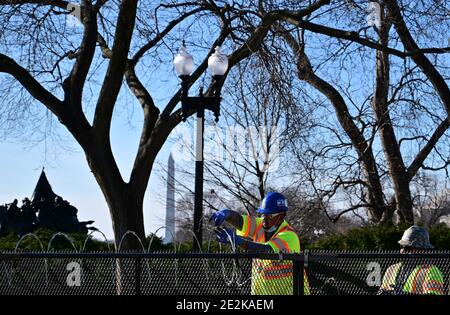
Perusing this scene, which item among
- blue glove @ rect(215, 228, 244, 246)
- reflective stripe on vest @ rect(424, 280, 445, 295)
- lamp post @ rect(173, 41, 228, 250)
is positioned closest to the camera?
reflective stripe on vest @ rect(424, 280, 445, 295)

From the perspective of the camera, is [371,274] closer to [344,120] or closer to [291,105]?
[291,105]

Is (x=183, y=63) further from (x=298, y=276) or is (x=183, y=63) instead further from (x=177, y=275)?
(x=298, y=276)

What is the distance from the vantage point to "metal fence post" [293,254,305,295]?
600 centimetres

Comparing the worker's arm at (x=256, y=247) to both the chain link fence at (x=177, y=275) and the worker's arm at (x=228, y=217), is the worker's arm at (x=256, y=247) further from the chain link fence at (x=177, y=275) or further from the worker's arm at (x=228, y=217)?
the worker's arm at (x=228, y=217)

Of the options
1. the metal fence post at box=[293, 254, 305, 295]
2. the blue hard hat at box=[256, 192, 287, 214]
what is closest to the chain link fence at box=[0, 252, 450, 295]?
the metal fence post at box=[293, 254, 305, 295]

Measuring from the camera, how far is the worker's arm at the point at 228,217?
6.79 m

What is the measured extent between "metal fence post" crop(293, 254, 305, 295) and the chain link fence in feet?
0.55

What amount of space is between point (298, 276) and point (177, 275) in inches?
52.5

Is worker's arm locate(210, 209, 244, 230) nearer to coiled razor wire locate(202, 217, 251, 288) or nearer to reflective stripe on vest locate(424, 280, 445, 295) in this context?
coiled razor wire locate(202, 217, 251, 288)

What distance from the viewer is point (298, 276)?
6027 mm

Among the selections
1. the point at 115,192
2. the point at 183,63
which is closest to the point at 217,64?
the point at 183,63

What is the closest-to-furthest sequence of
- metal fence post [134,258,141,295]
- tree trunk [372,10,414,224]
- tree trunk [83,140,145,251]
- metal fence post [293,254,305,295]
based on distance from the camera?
1. metal fence post [293,254,305,295]
2. metal fence post [134,258,141,295]
3. tree trunk [83,140,145,251]
4. tree trunk [372,10,414,224]
